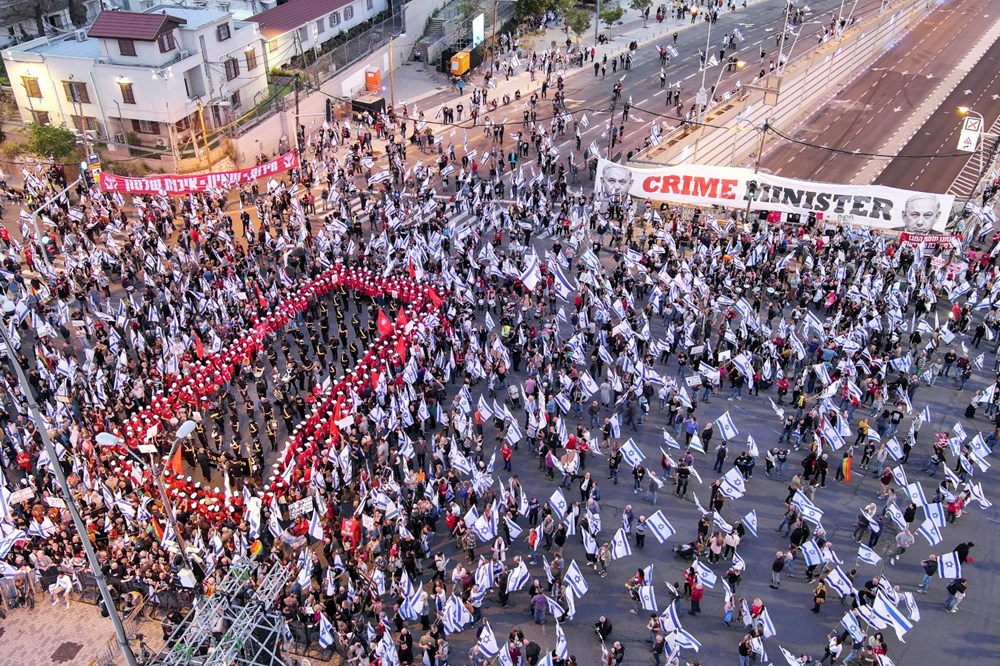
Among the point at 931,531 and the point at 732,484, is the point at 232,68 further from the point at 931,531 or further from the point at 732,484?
the point at 931,531

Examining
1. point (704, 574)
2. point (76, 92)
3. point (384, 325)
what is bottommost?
point (704, 574)

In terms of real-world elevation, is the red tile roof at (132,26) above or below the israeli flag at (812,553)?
above

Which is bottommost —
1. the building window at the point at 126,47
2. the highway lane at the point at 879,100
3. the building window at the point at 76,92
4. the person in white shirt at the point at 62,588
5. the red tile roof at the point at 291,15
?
the highway lane at the point at 879,100

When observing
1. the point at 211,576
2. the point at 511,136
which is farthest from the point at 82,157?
the point at 211,576

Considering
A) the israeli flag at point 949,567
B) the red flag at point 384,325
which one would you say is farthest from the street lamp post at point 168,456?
the israeli flag at point 949,567

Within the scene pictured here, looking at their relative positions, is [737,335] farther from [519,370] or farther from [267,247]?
[267,247]

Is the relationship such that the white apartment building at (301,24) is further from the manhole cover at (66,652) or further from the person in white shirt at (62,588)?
the manhole cover at (66,652)

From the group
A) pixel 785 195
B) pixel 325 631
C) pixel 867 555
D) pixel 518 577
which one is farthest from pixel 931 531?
pixel 785 195
